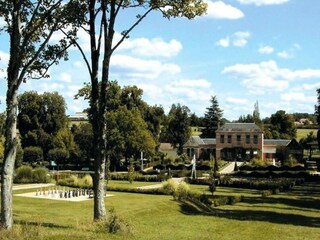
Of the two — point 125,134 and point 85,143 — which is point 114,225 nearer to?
point 125,134

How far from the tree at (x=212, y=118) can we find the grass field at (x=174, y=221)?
3325 inches

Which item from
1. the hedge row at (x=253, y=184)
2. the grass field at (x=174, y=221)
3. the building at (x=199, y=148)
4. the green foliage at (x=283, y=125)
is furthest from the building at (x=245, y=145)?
the grass field at (x=174, y=221)

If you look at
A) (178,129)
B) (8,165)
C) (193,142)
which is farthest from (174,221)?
(178,129)

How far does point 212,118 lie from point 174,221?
9904 cm

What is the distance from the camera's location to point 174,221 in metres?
21.6

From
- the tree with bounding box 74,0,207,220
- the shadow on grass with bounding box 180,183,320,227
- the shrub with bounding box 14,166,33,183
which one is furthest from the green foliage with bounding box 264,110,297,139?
the tree with bounding box 74,0,207,220

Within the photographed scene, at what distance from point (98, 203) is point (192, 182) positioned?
128 feet

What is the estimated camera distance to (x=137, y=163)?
78.0 metres

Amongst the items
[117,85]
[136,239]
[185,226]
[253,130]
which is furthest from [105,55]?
[253,130]

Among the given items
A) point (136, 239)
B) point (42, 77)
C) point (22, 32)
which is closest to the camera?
point (136, 239)

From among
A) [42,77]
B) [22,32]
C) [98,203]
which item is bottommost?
[98,203]

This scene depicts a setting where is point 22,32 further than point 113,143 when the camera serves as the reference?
No

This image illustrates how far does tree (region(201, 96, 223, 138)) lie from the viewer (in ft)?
392

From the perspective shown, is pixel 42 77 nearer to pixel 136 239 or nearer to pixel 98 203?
pixel 98 203
